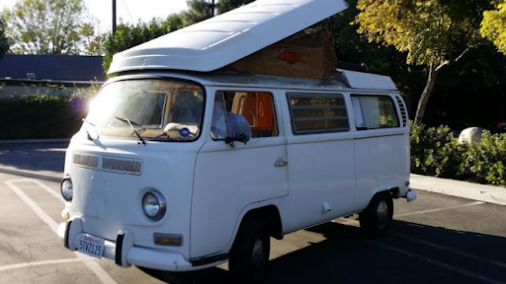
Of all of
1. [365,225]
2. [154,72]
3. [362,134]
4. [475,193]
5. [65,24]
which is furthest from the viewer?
[65,24]

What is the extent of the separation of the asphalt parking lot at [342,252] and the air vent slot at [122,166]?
1.33m

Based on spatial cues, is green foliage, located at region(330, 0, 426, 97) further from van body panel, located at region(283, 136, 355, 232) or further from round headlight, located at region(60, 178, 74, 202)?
round headlight, located at region(60, 178, 74, 202)

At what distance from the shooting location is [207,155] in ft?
14.5

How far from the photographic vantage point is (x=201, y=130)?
4492 millimetres

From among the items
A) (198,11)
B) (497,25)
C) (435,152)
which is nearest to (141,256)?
(497,25)

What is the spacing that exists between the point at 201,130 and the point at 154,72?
2.75 ft

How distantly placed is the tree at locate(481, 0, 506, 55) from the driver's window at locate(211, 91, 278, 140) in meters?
5.25

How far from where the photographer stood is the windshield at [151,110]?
462 cm

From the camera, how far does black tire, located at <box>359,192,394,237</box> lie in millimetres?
6820

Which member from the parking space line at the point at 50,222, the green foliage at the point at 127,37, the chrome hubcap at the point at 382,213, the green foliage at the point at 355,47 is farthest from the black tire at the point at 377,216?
the green foliage at the point at 127,37

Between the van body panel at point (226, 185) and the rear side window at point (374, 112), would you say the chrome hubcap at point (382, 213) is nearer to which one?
the rear side window at point (374, 112)

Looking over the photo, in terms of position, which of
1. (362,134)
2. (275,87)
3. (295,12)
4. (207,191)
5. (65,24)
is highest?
(65,24)

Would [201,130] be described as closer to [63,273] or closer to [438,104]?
[63,273]

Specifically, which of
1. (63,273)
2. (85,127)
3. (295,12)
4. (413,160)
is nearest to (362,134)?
(295,12)
